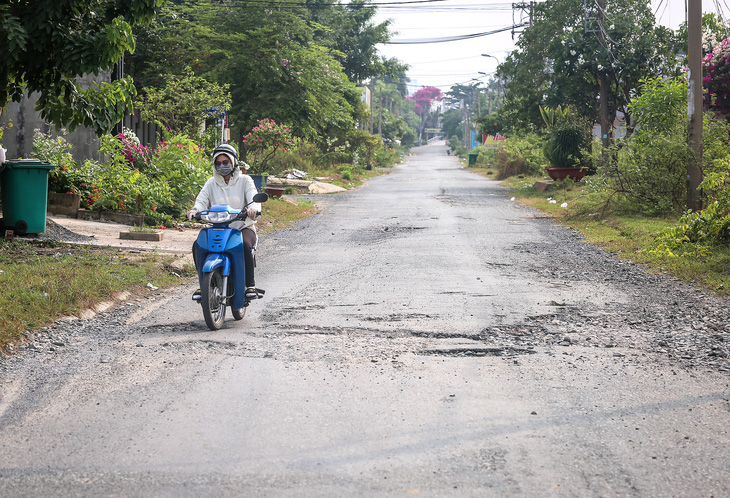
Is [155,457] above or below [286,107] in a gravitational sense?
below

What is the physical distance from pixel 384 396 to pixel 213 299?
2534mm

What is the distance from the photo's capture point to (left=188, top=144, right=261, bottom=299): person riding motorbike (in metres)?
7.61

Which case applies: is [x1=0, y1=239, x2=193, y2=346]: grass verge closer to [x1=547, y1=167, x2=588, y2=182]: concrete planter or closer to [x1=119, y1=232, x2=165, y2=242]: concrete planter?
[x1=119, y1=232, x2=165, y2=242]: concrete planter

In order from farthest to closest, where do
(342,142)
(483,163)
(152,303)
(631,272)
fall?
(483,163) → (342,142) → (631,272) → (152,303)

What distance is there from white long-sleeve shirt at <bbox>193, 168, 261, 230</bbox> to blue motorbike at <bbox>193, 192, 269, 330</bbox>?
0.18 metres

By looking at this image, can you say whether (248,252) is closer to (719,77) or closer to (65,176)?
(65,176)

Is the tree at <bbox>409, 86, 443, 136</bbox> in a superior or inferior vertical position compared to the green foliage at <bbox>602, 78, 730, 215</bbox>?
superior

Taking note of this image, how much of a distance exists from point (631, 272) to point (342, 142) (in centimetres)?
3622

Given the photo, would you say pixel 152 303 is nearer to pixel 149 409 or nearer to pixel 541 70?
pixel 149 409

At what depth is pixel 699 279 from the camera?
9836 mm

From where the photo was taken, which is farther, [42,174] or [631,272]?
[42,174]

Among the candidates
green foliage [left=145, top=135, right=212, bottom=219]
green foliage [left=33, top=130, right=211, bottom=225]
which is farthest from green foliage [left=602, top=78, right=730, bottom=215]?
green foliage [left=33, top=130, right=211, bottom=225]

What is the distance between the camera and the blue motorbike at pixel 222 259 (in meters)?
7.16

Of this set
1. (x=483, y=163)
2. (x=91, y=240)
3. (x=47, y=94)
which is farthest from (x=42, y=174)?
(x=483, y=163)
